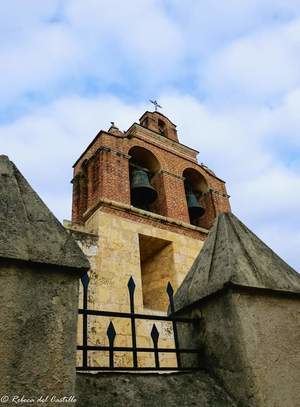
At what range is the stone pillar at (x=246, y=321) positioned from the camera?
200 centimetres

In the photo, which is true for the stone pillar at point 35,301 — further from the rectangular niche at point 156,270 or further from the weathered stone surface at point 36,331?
the rectangular niche at point 156,270

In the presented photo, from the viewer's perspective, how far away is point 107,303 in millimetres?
6602

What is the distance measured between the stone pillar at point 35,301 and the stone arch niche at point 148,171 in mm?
7217

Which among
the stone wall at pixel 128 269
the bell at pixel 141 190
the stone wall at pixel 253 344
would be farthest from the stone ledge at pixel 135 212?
the stone wall at pixel 253 344

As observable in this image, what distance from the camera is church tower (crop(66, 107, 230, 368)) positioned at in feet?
23.6

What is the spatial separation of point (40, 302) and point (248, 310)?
1267mm

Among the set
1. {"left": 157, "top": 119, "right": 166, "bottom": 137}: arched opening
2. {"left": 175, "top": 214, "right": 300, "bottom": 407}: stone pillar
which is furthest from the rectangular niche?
{"left": 175, "top": 214, "right": 300, "bottom": 407}: stone pillar

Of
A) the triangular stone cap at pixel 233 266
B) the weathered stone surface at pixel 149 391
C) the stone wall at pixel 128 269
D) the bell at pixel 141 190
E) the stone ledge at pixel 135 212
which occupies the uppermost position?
the bell at pixel 141 190

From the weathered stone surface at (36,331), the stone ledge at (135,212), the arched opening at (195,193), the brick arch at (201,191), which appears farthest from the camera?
the brick arch at (201,191)

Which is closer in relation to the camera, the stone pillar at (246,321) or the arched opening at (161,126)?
the stone pillar at (246,321)

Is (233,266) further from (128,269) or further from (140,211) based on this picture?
(140,211)

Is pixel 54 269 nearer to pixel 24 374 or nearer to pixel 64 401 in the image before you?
pixel 24 374

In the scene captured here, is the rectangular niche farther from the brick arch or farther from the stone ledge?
the brick arch

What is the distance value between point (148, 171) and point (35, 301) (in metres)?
Answer: 8.77
